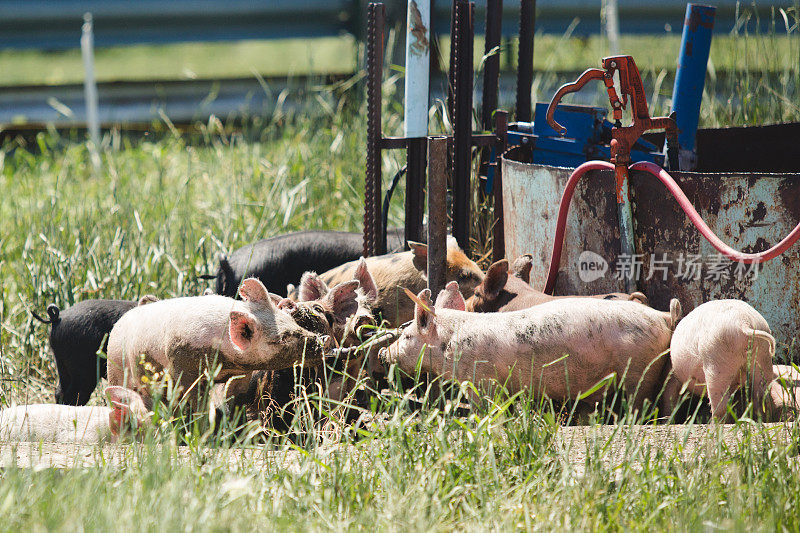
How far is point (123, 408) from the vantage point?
2574 mm

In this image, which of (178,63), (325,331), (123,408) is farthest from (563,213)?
(178,63)

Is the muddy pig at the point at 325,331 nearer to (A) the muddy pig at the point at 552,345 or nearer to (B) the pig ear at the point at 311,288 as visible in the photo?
(B) the pig ear at the point at 311,288

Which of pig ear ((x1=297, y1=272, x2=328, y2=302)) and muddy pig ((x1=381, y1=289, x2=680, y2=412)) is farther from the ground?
pig ear ((x1=297, y1=272, x2=328, y2=302))

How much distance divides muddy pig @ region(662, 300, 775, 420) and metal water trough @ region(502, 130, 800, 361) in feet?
1.08

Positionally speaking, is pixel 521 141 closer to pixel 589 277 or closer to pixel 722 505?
pixel 589 277

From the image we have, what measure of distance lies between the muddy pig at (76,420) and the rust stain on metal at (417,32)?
1.63 meters

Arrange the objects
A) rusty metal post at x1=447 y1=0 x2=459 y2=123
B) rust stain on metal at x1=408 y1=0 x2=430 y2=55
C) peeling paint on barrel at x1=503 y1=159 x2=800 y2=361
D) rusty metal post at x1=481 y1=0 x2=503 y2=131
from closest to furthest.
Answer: peeling paint on barrel at x1=503 y1=159 x2=800 y2=361 → rust stain on metal at x1=408 y1=0 x2=430 y2=55 → rusty metal post at x1=447 y1=0 x2=459 y2=123 → rusty metal post at x1=481 y1=0 x2=503 y2=131

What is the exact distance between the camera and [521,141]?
372 centimetres

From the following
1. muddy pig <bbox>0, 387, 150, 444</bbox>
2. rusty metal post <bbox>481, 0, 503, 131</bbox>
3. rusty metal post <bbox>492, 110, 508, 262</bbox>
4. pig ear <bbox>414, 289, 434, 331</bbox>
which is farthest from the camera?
rusty metal post <bbox>481, 0, 503, 131</bbox>

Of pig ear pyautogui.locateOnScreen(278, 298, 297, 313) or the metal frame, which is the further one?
the metal frame

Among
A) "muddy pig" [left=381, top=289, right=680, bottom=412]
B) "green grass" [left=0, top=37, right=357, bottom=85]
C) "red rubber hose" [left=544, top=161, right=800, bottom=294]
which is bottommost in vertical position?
"muddy pig" [left=381, top=289, right=680, bottom=412]

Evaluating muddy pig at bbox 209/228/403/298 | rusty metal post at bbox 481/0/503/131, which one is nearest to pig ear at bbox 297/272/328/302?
muddy pig at bbox 209/228/403/298

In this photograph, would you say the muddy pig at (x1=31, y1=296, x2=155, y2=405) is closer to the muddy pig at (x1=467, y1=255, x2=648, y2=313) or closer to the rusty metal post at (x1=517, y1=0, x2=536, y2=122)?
the muddy pig at (x1=467, y1=255, x2=648, y2=313)

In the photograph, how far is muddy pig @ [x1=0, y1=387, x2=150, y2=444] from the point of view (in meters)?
2.54
